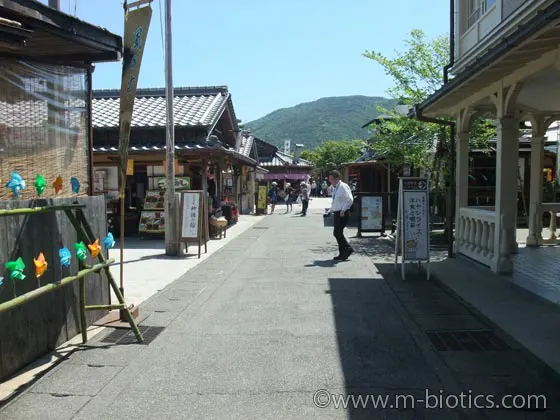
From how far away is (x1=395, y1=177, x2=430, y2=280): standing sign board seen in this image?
8.66 meters

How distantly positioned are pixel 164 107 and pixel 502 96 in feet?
41.9

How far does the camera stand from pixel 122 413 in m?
3.68

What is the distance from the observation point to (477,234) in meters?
9.72

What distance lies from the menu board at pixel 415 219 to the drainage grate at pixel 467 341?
121 inches

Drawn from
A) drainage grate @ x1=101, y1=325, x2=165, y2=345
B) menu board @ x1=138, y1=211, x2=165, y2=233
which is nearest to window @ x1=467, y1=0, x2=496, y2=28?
drainage grate @ x1=101, y1=325, x2=165, y2=345

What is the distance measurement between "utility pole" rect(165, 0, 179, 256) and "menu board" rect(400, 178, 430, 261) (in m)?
5.43

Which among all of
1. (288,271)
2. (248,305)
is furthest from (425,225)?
(248,305)

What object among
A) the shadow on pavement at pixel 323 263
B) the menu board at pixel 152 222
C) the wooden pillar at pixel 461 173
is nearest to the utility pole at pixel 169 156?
the menu board at pixel 152 222

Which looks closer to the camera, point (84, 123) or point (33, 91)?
point (33, 91)

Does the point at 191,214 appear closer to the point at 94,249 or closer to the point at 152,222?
the point at 152,222

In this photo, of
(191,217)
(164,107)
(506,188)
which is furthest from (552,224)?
(164,107)

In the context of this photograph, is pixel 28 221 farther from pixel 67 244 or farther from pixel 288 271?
pixel 288 271

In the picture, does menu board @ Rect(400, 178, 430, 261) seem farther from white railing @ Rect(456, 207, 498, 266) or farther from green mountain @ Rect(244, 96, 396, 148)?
green mountain @ Rect(244, 96, 396, 148)

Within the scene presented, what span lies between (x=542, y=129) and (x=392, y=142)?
3.69 meters
